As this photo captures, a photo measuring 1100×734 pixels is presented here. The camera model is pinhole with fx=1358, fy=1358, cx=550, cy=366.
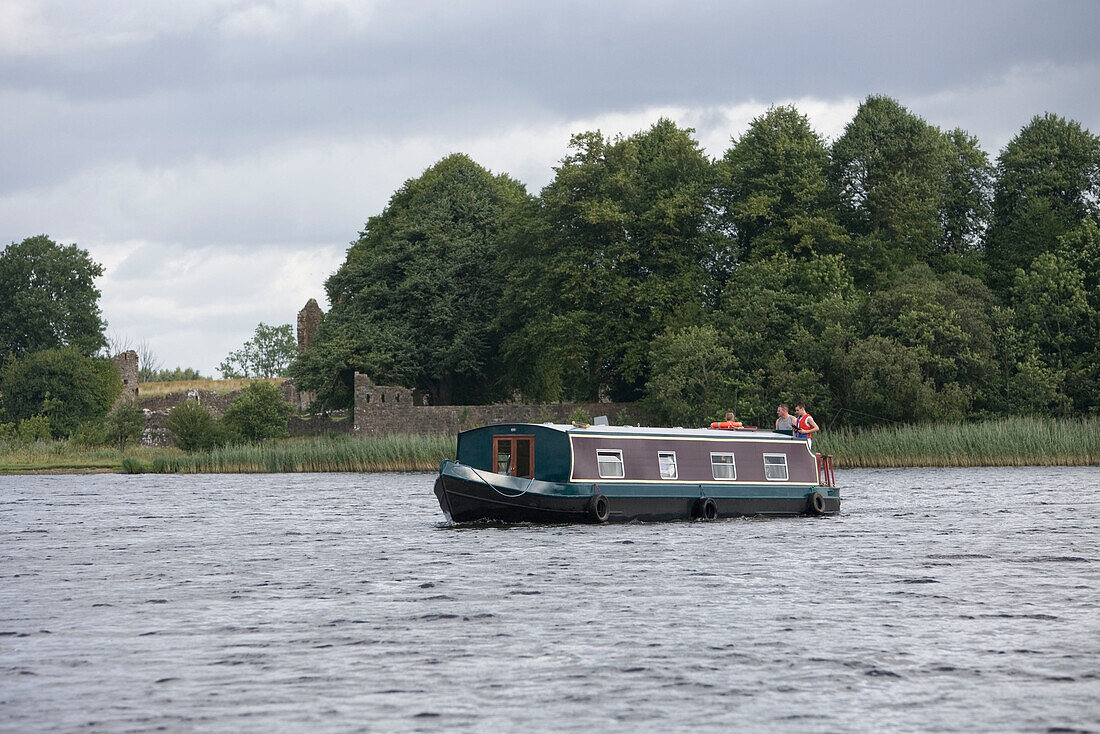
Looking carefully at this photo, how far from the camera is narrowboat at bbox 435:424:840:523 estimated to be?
25.3 metres

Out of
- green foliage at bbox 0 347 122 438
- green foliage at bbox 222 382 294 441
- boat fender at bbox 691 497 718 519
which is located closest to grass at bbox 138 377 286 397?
green foliage at bbox 0 347 122 438

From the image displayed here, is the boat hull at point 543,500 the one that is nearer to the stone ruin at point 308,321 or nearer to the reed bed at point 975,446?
the reed bed at point 975,446

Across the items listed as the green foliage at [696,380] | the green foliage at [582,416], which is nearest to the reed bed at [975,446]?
→ the green foliage at [696,380]

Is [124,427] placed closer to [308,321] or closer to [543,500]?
[308,321]

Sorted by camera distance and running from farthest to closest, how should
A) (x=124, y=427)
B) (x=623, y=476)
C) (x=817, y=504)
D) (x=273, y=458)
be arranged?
1. (x=124, y=427)
2. (x=273, y=458)
3. (x=817, y=504)
4. (x=623, y=476)

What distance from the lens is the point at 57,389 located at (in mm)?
75688

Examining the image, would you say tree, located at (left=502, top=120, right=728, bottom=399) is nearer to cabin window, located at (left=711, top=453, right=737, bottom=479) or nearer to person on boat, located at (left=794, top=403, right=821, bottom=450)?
person on boat, located at (left=794, top=403, right=821, bottom=450)

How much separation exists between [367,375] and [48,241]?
1346 inches

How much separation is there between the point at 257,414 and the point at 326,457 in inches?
371

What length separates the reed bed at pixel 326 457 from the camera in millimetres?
47625

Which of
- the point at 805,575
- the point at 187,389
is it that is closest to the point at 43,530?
the point at 805,575

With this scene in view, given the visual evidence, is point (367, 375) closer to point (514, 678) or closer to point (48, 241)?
point (48, 241)

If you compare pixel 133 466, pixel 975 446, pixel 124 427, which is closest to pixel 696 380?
pixel 975 446

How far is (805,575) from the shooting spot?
1827 cm
